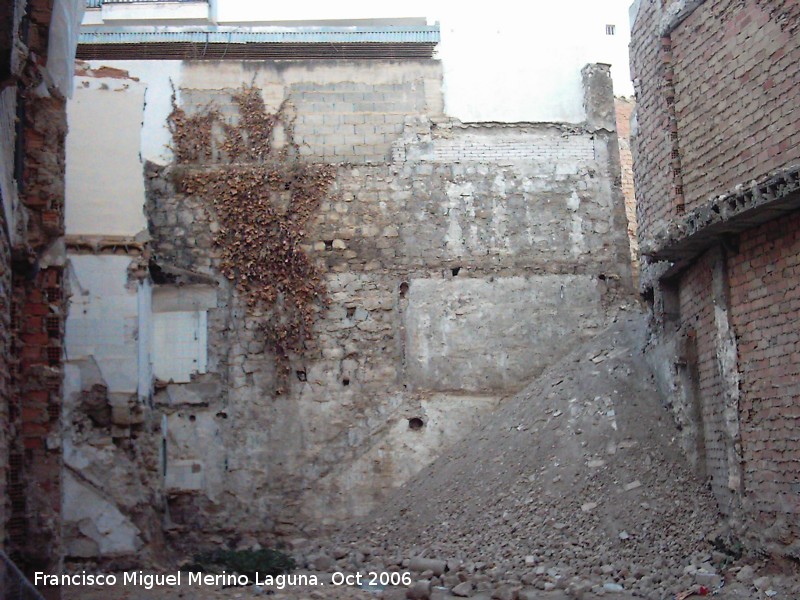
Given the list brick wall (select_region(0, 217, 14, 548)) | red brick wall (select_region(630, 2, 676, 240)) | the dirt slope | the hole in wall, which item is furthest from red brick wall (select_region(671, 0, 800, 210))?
brick wall (select_region(0, 217, 14, 548))

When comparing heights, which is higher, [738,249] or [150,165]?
[150,165]

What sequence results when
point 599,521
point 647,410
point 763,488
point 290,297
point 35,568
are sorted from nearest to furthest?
point 35,568 < point 763,488 < point 599,521 < point 647,410 < point 290,297

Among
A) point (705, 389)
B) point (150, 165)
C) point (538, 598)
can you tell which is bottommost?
point (538, 598)

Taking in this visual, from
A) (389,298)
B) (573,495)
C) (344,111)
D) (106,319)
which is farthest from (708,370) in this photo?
(106,319)

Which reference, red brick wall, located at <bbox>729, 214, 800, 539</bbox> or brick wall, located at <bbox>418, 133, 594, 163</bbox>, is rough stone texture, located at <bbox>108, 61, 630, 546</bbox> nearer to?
brick wall, located at <bbox>418, 133, 594, 163</bbox>

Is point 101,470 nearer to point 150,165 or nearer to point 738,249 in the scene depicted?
point 150,165

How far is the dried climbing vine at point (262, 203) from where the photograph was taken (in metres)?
13.0

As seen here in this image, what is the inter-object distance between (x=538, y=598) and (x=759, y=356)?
2954mm

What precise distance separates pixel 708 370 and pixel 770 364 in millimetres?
1311

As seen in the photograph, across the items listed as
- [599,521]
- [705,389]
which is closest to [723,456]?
[705,389]

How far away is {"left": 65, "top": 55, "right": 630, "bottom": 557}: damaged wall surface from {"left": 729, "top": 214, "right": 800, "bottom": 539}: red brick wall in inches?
187

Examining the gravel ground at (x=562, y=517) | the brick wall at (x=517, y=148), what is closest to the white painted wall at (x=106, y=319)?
the gravel ground at (x=562, y=517)

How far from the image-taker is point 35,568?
764 cm

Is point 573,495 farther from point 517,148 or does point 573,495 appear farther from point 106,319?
point 106,319
